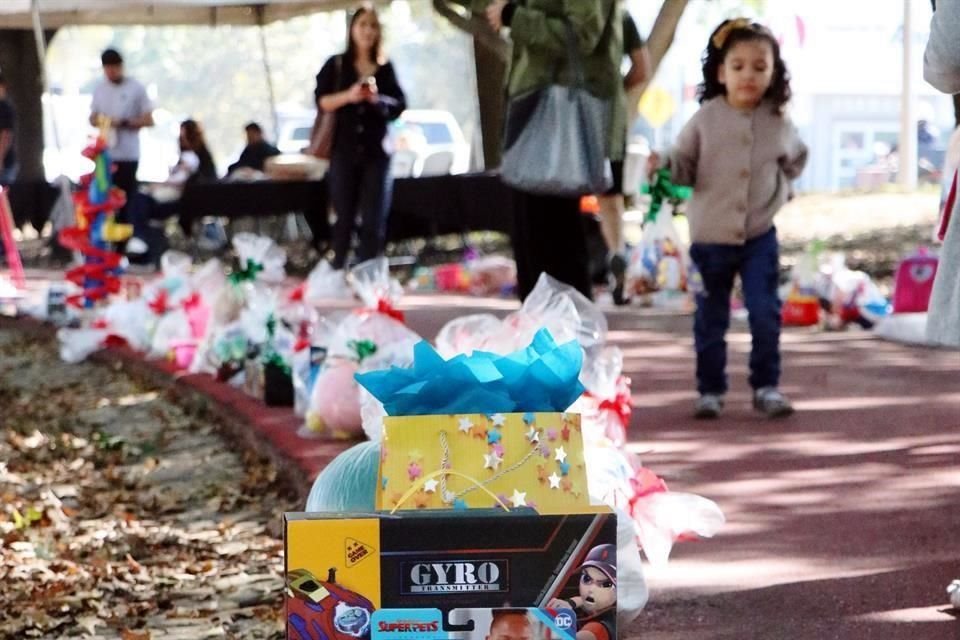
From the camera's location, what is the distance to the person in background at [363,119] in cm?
1184

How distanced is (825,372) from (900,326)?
1609mm

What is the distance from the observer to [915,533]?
493 cm

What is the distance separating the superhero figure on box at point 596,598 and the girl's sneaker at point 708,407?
4.28 meters

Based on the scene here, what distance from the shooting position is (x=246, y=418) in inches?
302

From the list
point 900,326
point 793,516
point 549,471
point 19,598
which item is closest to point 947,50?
point 549,471

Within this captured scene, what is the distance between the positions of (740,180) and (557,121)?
2.49ft

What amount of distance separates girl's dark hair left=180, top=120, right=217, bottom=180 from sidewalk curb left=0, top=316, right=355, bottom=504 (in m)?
10.5

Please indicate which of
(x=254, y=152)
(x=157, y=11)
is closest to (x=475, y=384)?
(x=157, y=11)

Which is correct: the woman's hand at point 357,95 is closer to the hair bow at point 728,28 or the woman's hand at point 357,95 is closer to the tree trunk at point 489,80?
the hair bow at point 728,28

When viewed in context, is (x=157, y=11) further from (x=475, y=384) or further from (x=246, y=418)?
(x=475, y=384)

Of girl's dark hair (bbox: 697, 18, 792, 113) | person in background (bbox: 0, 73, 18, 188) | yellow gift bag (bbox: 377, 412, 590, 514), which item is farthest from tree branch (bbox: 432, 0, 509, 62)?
yellow gift bag (bbox: 377, 412, 590, 514)

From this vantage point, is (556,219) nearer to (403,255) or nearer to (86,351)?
(86,351)

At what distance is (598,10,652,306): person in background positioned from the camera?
837 cm

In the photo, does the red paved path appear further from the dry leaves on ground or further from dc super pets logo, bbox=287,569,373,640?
dc super pets logo, bbox=287,569,373,640
